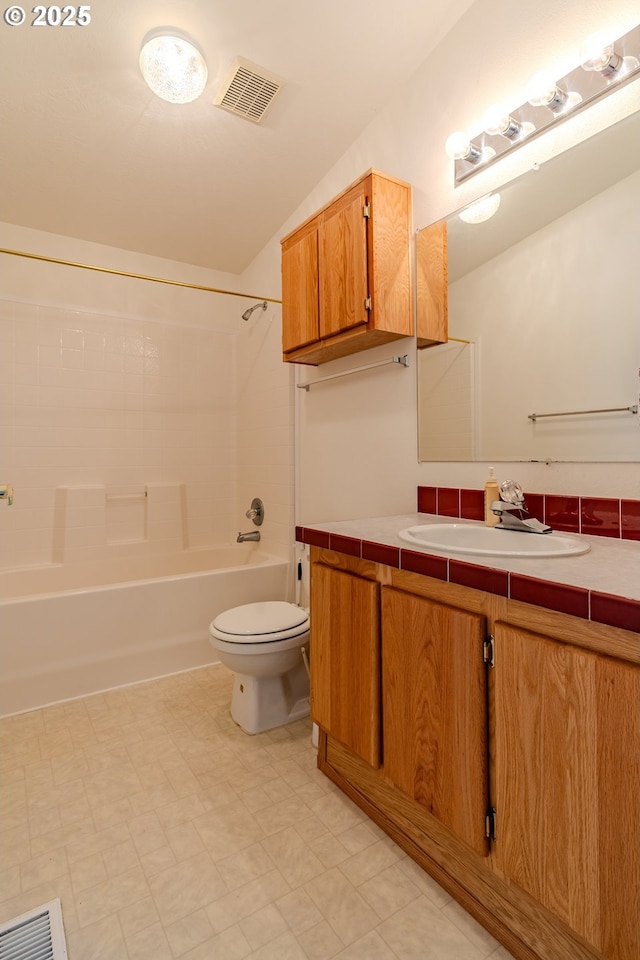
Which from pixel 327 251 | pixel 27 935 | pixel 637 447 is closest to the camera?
pixel 27 935

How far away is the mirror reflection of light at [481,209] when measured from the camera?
158cm

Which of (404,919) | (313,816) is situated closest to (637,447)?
(404,919)

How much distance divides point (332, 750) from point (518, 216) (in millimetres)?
1873

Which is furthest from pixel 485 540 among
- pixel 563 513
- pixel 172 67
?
pixel 172 67

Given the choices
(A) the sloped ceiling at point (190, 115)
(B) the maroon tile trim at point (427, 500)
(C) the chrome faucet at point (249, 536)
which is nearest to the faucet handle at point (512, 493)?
(B) the maroon tile trim at point (427, 500)

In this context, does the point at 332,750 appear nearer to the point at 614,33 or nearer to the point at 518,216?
the point at 518,216

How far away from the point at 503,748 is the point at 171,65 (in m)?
2.35

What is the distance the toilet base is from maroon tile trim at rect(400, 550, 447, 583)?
3.50 ft

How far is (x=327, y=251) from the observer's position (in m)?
1.92

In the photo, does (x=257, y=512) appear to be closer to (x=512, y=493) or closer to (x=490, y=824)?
(x=512, y=493)

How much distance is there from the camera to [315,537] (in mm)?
1493

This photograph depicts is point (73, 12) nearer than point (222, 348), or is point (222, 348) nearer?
point (73, 12)

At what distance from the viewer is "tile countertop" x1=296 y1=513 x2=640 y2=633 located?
77 centimetres

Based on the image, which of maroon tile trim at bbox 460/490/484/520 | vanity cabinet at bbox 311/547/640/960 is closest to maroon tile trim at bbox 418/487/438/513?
maroon tile trim at bbox 460/490/484/520
